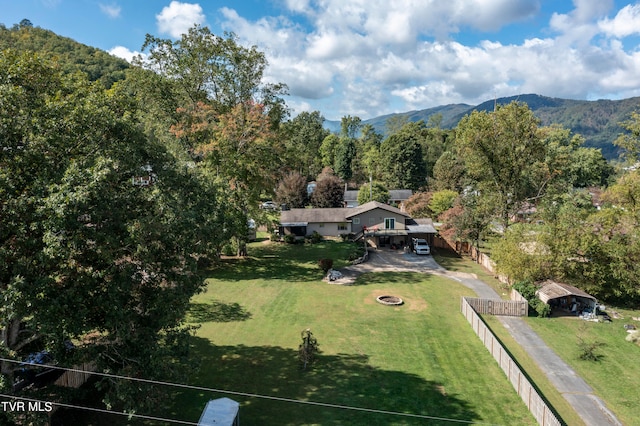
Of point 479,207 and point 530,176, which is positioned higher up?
point 530,176

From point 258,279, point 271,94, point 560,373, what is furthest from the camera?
point 271,94

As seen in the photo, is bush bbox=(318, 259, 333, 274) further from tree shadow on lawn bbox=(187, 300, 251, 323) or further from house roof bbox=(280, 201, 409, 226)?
house roof bbox=(280, 201, 409, 226)

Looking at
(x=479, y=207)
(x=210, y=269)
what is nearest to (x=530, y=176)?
(x=479, y=207)

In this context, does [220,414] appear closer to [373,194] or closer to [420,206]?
[420,206]

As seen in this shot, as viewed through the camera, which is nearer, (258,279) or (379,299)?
(379,299)

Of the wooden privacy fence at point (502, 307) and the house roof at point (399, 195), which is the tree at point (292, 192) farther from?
the wooden privacy fence at point (502, 307)

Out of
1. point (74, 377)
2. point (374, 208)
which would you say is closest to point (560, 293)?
point (374, 208)

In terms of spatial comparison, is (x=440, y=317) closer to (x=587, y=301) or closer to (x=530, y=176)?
(x=587, y=301)
